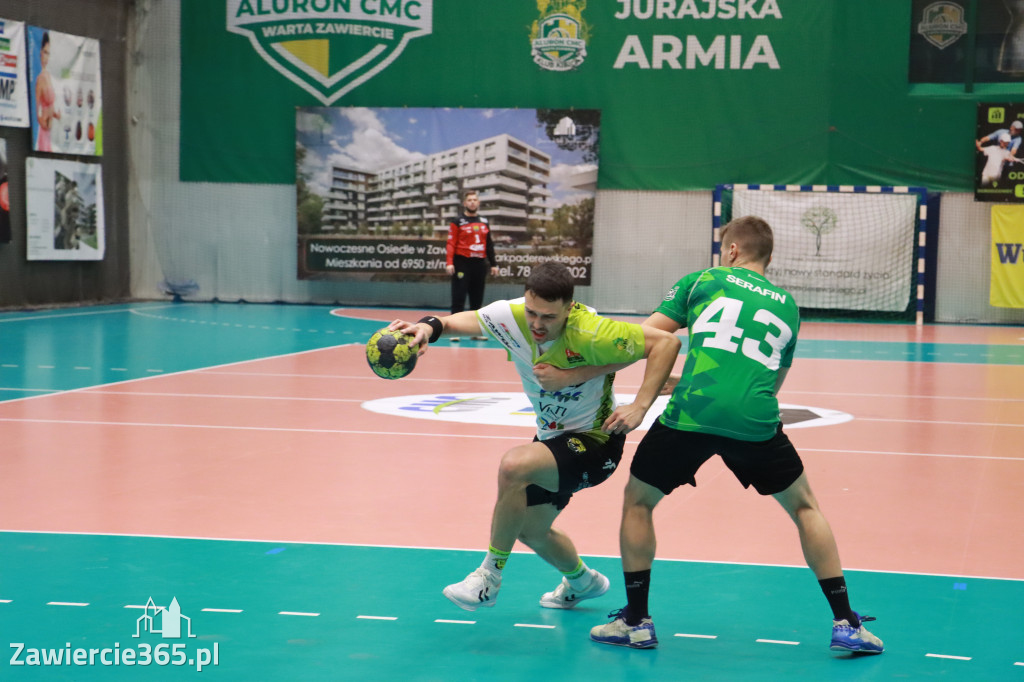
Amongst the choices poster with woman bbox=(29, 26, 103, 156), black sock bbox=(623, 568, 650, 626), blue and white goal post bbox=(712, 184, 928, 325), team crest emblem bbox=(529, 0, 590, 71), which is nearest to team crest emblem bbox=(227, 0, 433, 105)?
team crest emblem bbox=(529, 0, 590, 71)

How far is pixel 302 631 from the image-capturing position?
4609 millimetres

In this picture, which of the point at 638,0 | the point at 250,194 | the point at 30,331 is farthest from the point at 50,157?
the point at 638,0

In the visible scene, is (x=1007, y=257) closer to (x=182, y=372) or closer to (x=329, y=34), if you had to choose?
(x=329, y=34)

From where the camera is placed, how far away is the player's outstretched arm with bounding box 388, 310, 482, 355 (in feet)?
15.4

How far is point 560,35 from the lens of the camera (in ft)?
77.2

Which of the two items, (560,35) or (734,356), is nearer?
(734,356)

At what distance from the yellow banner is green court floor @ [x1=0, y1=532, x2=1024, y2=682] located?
17880 mm

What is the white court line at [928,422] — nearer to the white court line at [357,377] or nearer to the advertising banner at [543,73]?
the white court line at [357,377]

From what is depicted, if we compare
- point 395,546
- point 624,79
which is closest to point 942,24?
point 624,79

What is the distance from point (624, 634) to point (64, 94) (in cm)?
2056

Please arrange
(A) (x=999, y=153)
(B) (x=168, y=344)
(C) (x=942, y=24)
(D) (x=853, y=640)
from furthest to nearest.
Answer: (C) (x=942, y=24), (A) (x=999, y=153), (B) (x=168, y=344), (D) (x=853, y=640)

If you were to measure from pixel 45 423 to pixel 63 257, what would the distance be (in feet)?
45.7

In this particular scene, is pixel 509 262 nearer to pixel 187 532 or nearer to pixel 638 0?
pixel 638 0

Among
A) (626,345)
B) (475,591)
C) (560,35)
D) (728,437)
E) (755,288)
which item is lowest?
(475,591)
